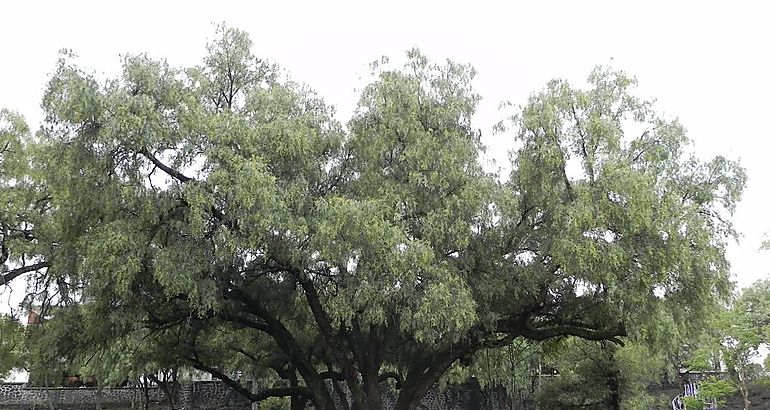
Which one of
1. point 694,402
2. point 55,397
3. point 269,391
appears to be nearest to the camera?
point 269,391

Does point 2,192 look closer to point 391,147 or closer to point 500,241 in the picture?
point 391,147

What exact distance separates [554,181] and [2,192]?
11586 mm

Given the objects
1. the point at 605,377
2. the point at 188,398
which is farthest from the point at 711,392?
the point at 188,398

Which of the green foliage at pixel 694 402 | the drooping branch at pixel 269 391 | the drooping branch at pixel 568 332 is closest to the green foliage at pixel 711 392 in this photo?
the green foliage at pixel 694 402

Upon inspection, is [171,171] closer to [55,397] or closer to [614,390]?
[614,390]

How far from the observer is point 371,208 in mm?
9336

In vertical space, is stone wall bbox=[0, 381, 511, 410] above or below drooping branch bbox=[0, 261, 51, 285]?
below

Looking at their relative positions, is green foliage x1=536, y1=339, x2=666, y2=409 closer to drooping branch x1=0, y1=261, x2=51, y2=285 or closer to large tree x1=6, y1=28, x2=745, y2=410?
large tree x1=6, y1=28, x2=745, y2=410

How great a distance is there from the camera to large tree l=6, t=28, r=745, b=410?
922cm

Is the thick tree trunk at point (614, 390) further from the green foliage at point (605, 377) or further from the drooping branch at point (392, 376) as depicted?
the drooping branch at point (392, 376)

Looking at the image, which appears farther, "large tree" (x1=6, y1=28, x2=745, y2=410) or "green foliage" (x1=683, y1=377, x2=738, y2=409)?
"green foliage" (x1=683, y1=377, x2=738, y2=409)

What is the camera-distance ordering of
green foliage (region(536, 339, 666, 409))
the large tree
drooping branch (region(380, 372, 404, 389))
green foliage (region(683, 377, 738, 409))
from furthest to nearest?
1. green foliage (region(683, 377, 738, 409))
2. green foliage (region(536, 339, 666, 409))
3. drooping branch (region(380, 372, 404, 389))
4. the large tree

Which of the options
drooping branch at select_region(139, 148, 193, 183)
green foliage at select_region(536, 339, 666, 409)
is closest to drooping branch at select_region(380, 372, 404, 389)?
green foliage at select_region(536, 339, 666, 409)

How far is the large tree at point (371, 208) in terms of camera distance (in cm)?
922
